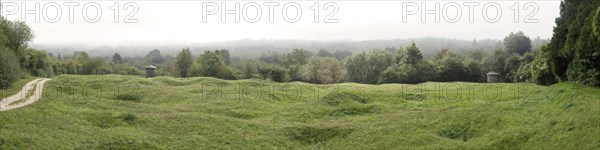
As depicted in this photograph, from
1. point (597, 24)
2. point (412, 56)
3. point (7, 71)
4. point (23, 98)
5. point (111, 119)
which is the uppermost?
point (412, 56)

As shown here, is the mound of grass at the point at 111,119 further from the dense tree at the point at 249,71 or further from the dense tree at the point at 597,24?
the dense tree at the point at 249,71

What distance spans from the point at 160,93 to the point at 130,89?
11.5 ft

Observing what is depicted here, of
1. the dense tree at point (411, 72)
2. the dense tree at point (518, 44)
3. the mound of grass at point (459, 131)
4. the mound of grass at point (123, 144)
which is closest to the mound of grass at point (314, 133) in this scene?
the mound of grass at point (459, 131)

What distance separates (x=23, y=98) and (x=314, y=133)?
18765 mm

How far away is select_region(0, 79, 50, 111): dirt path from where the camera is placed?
25.9 metres

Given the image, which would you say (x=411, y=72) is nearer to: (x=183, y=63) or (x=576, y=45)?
(x=576, y=45)

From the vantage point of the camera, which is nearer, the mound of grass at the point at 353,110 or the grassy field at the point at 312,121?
the grassy field at the point at 312,121

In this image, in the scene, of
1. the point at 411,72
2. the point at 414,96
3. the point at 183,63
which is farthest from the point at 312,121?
the point at 183,63

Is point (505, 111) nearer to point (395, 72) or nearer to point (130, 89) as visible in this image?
point (130, 89)

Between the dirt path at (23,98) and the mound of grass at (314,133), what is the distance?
14.9 m

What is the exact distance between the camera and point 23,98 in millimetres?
29266

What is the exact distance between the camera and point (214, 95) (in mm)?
36031

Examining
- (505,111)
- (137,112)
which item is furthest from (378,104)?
(137,112)

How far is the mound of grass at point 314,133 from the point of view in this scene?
2317 cm
